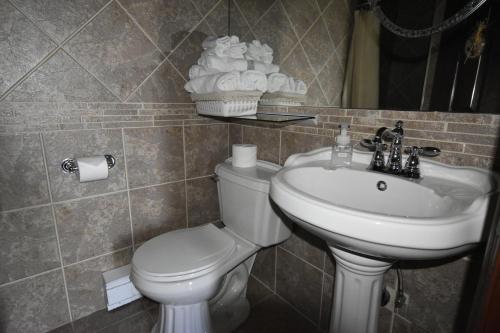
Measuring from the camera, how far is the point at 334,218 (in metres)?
0.57

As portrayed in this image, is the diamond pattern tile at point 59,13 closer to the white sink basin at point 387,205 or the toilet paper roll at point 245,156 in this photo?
the toilet paper roll at point 245,156

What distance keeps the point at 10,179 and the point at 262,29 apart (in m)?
1.27

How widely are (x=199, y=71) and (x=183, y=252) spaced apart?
0.80 meters

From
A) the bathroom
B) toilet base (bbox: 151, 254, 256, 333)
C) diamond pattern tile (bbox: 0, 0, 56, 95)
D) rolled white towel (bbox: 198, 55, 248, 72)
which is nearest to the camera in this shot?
the bathroom

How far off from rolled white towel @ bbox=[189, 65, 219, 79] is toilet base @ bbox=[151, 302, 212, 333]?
98 centimetres

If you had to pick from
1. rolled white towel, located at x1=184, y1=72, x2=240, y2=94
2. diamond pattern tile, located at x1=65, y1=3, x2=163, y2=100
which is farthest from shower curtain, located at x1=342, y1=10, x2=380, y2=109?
diamond pattern tile, located at x1=65, y1=3, x2=163, y2=100

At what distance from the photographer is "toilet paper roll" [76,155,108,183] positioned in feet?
3.60

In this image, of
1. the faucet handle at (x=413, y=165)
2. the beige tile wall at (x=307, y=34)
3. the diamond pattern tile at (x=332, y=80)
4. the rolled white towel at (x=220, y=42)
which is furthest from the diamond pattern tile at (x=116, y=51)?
the faucet handle at (x=413, y=165)

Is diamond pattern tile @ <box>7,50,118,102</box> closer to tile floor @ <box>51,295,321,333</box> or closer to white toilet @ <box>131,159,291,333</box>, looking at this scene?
white toilet @ <box>131,159,291,333</box>

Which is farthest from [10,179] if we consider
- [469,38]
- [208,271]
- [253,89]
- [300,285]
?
[469,38]

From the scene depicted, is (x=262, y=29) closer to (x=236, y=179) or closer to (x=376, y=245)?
(x=236, y=179)

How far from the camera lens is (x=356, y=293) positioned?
2.66 ft

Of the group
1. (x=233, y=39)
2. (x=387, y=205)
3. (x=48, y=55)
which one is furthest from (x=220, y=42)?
(x=387, y=205)

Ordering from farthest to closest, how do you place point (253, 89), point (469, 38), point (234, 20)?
point (234, 20), point (253, 89), point (469, 38)
